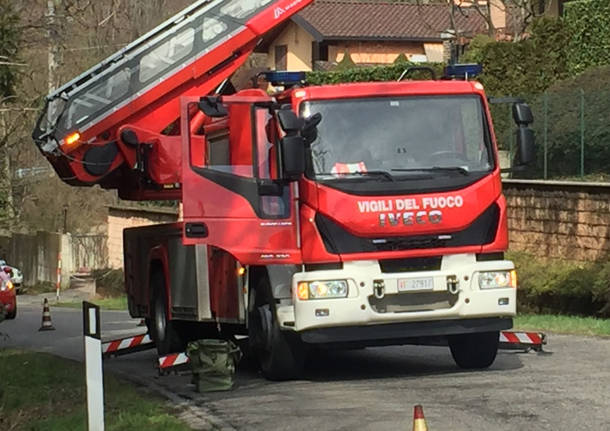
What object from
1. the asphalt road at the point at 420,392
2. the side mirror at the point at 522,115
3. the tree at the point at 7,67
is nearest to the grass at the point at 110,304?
the tree at the point at 7,67

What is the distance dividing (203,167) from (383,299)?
8.60ft

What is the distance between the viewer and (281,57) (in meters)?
62.0

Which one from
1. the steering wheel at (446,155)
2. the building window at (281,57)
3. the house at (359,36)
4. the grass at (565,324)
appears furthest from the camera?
the building window at (281,57)

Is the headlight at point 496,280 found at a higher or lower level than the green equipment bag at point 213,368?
higher

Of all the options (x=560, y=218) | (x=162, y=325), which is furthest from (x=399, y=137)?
(x=560, y=218)

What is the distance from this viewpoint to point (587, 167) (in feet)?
80.4

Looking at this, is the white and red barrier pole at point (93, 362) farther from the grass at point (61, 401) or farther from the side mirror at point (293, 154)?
the side mirror at point (293, 154)

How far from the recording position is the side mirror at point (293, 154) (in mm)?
13391

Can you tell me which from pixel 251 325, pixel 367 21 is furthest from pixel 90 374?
pixel 367 21

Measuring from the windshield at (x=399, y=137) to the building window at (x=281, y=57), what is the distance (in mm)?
47694

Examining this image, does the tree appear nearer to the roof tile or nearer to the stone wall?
the stone wall

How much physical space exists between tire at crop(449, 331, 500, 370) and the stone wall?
8626 mm

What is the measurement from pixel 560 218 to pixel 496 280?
35.3ft

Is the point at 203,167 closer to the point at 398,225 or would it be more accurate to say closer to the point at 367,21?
the point at 398,225
